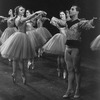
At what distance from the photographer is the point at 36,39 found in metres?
4.02

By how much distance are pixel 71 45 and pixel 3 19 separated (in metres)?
1.44

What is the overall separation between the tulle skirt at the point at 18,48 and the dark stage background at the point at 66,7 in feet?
1.34

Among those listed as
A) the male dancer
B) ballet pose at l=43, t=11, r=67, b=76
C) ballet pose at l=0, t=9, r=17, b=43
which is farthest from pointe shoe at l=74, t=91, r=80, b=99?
ballet pose at l=0, t=9, r=17, b=43

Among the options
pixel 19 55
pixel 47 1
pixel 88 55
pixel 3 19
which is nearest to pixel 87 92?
pixel 88 55

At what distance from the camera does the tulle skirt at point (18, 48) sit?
11.3 ft

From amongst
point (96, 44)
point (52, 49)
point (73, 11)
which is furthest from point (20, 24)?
point (96, 44)

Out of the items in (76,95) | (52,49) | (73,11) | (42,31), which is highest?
(73,11)

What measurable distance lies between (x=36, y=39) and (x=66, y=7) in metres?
0.86

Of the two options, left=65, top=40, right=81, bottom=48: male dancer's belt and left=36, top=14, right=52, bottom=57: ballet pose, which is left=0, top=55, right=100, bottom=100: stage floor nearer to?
left=36, top=14, right=52, bottom=57: ballet pose

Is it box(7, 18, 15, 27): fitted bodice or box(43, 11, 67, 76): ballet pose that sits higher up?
box(7, 18, 15, 27): fitted bodice

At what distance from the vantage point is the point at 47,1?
3402 mm

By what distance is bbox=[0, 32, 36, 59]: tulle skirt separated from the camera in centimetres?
344

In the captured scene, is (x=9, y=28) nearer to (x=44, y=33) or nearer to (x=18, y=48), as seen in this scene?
(x=44, y=33)

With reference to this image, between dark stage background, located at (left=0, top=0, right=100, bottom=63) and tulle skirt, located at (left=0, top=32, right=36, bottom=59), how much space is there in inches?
16.1
